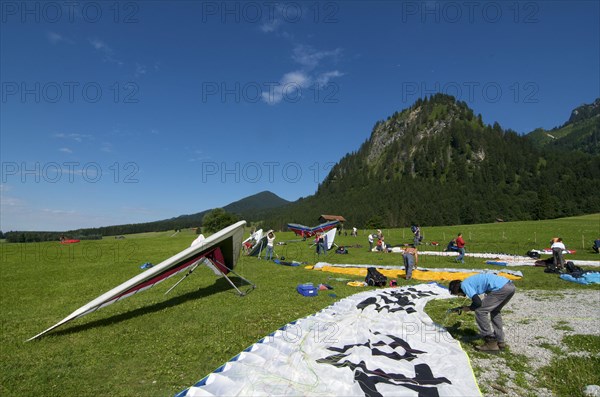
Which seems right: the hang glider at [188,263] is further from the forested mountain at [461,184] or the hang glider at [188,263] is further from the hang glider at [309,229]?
Result: the forested mountain at [461,184]

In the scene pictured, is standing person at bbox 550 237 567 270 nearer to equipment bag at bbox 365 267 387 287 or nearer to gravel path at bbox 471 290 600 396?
gravel path at bbox 471 290 600 396

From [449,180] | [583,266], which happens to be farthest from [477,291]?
[449,180]

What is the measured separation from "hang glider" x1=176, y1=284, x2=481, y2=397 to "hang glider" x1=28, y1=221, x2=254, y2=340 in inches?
157

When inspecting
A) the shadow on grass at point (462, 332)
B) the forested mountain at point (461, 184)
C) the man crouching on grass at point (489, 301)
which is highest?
the forested mountain at point (461, 184)

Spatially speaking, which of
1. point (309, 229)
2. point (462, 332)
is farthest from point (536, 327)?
point (309, 229)

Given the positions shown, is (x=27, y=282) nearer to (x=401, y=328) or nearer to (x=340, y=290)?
(x=340, y=290)

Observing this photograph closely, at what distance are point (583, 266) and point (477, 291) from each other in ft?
51.1

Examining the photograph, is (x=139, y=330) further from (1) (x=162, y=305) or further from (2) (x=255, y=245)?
(2) (x=255, y=245)

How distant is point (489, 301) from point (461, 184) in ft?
514

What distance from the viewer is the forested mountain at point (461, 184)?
10400 centimetres

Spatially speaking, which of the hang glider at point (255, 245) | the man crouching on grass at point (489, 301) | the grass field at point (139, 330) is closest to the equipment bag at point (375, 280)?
the grass field at point (139, 330)

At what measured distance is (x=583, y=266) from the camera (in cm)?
1705

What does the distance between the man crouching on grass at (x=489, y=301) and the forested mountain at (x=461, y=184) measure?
91.1 m

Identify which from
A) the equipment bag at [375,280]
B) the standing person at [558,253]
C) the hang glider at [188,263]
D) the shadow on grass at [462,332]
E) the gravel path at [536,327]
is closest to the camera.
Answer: the gravel path at [536,327]
